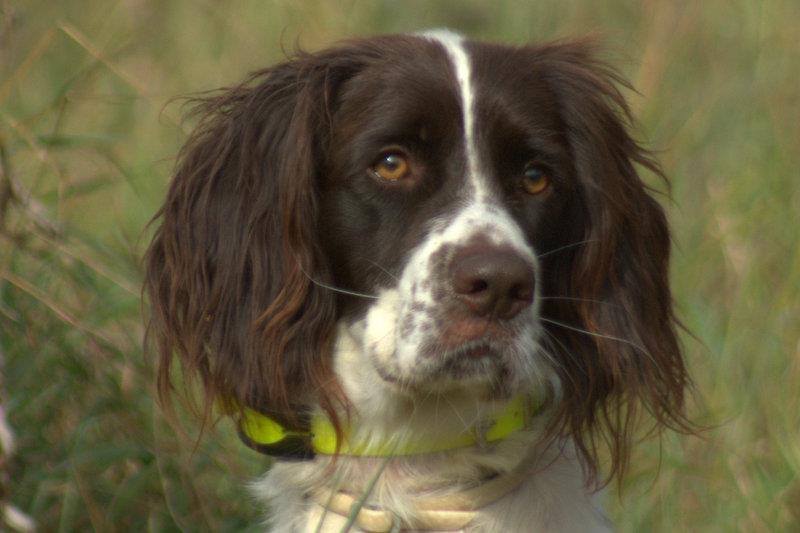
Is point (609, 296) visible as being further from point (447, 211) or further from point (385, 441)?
point (385, 441)

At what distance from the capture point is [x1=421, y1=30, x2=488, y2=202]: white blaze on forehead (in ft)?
10.3

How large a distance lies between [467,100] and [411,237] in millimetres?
365

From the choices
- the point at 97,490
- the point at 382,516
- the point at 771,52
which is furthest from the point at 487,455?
the point at 771,52

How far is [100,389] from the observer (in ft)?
13.0

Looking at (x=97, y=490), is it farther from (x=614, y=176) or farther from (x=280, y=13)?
→ (x=280, y=13)

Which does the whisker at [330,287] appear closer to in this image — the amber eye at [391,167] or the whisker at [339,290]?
the whisker at [339,290]

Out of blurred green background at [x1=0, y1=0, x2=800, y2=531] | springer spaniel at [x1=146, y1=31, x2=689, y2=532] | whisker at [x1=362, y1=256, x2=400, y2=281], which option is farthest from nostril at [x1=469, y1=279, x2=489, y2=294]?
blurred green background at [x1=0, y1=0, x2=800, y2=531]

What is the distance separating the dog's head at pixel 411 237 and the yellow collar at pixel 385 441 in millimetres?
64

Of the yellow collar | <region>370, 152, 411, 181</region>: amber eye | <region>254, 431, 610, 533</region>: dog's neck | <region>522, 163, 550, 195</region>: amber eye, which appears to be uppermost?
<region>370, 152, 411, 181</region>: amber eye

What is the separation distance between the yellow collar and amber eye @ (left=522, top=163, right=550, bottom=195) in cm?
46

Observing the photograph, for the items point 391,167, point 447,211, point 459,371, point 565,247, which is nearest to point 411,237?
point 447,211

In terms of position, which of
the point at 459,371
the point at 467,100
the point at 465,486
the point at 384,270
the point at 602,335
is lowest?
the point at 465,486

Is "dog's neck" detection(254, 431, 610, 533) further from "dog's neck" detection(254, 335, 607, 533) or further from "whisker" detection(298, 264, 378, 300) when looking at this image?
"whisker" detection(298, 264, 378, 300)

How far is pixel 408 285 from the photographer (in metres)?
3.03
